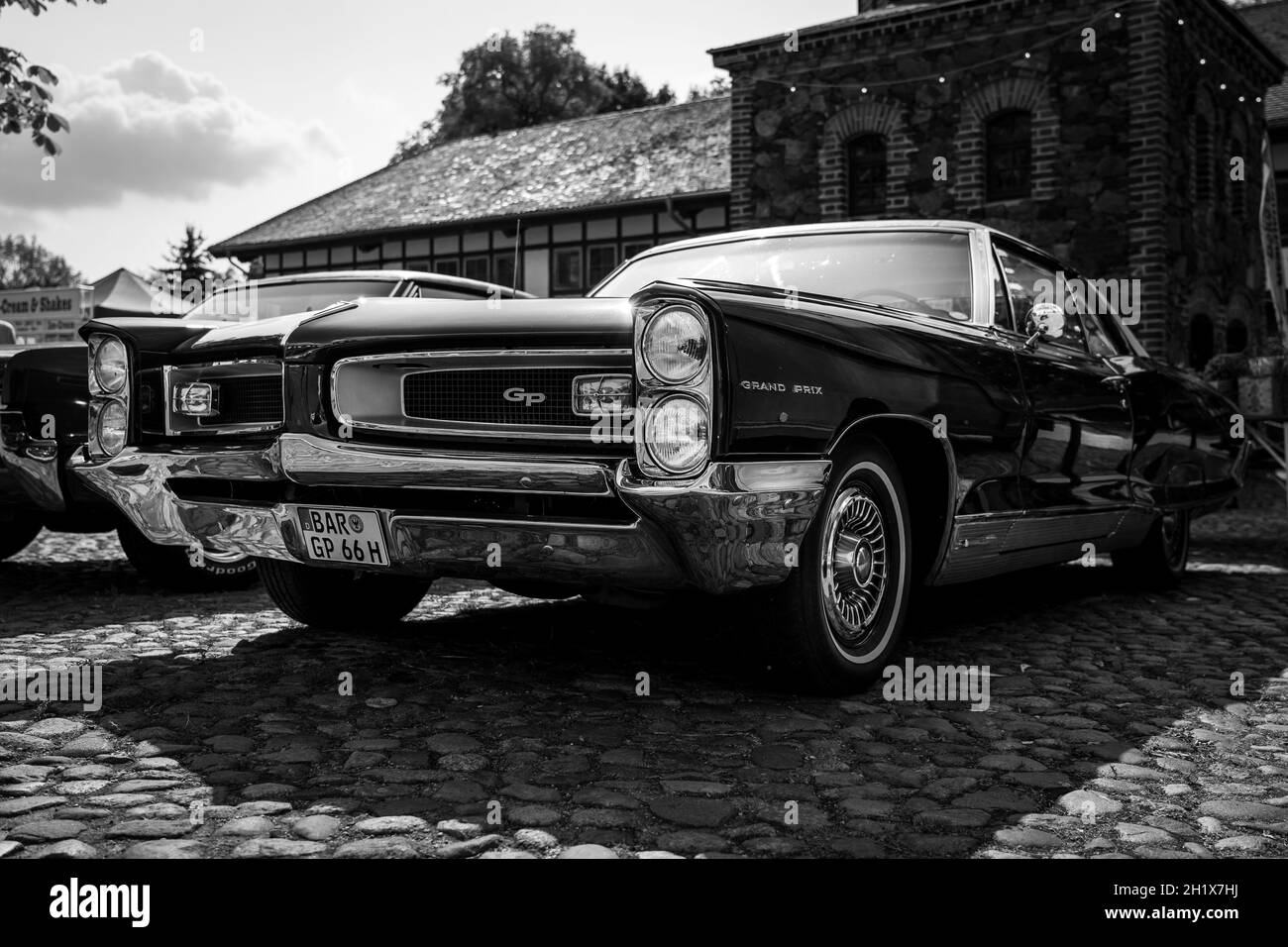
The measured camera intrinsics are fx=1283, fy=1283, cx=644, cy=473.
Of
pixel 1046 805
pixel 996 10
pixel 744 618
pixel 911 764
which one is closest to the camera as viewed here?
pixel 1046 805

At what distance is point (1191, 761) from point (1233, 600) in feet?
12.0

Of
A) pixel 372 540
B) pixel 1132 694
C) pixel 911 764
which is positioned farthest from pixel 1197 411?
pixel 372 540

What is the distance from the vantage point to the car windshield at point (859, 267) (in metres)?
4.77

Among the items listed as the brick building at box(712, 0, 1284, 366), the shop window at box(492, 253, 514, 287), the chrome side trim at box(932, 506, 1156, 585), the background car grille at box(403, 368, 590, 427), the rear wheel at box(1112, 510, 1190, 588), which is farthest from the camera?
the shop window at box(492, 253, 514, 287)

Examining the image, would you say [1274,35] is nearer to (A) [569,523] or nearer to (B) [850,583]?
(B) [850,583]

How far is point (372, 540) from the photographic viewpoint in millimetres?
3760

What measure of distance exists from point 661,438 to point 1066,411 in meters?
2.48

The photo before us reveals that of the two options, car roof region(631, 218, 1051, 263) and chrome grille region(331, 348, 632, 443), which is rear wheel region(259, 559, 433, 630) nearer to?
chrome grille region(331, 348, 632, 443)

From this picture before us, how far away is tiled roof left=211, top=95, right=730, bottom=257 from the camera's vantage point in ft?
84.2

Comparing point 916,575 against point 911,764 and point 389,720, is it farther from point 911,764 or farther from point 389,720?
point 389,720

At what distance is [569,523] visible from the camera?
344cm

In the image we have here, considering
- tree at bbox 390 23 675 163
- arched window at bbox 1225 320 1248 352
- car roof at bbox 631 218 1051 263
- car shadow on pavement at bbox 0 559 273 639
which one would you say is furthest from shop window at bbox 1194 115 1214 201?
tree at bbox 390 23 675 163

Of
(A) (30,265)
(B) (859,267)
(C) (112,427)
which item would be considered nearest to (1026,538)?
(B) (859,267)

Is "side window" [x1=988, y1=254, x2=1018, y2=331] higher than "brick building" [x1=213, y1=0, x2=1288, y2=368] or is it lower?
lower
